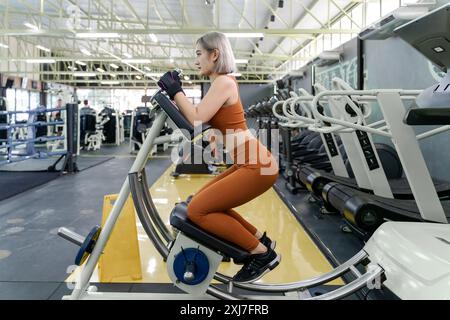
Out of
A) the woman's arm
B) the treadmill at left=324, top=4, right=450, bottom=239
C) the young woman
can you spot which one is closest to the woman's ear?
the young woman

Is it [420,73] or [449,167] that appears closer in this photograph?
[449,167]

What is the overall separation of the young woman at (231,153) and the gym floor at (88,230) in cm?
87

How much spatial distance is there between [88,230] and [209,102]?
2639 mm

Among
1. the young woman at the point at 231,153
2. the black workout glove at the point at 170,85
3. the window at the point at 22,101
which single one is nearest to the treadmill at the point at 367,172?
the young woman at the point at 231,153

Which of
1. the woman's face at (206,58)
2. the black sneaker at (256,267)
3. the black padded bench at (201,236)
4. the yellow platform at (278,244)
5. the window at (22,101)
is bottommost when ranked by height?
the yellow platform at (278,244)

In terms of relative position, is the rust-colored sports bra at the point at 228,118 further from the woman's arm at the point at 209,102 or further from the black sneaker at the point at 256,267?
the black sneaker at the point at 256,267

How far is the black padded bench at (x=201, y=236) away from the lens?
5.92 ft

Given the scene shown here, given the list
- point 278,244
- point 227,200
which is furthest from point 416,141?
point 227,200

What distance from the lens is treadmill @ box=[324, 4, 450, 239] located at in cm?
174

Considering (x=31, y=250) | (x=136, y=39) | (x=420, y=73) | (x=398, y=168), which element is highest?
(x=136, y=39)

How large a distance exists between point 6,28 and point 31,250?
9744mm

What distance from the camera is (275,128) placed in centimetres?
658

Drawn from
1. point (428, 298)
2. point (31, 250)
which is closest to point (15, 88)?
Result: point (31, 250)
